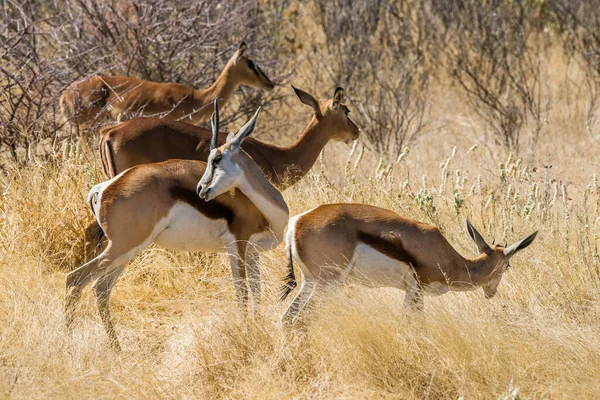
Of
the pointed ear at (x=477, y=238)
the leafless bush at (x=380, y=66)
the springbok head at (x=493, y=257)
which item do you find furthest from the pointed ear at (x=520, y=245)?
the leafless bush at (x=380, y=66)

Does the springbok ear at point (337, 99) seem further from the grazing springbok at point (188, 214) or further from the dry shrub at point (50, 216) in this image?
the grazing springbok at point (188, 214)

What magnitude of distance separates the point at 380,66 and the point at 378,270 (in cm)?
703

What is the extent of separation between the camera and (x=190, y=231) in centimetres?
503

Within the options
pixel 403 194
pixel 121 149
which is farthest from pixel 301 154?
pixel 121 149

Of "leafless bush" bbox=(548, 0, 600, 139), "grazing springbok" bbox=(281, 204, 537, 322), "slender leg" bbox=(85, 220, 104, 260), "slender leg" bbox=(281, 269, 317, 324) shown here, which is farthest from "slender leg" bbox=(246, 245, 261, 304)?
"leafless bush" bbox=(548, 0, 600, 139)

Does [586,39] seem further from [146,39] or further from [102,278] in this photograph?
[102,278]

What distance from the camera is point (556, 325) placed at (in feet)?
15.8

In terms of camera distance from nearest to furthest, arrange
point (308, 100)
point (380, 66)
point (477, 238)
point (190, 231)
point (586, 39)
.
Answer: point (190, 231)
point (477, 238)
point (308, 100)
point (380, 66)
point (586, 39)

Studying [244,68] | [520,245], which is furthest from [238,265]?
[244,68]

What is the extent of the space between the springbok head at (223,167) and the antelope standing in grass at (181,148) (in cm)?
106

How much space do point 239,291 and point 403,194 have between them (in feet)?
6.48

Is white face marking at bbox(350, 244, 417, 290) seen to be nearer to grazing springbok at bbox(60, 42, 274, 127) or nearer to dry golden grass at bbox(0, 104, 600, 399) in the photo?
dry golden grass at bbox(0, 104, 600, 399)

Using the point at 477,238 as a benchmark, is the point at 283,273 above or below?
above

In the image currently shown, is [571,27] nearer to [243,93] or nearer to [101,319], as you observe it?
[243,93]
